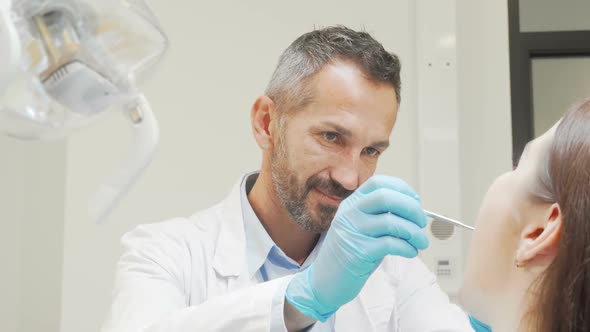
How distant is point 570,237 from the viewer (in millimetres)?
763

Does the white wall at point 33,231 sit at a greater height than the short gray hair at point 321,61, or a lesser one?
lesser

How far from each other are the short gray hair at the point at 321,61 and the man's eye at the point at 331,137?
0.32 feet

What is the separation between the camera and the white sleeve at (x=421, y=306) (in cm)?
140

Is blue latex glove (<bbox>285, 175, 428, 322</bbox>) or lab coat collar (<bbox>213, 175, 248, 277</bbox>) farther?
lab coat collar (<bbox>213, 175, 248, 277</bbox>)

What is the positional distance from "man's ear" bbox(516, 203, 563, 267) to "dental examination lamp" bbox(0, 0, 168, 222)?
540mm

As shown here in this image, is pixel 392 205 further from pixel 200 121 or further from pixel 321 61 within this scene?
pixel 200 121

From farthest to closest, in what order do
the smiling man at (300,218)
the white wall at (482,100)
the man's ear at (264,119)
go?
1. the white wall at (482,100)
2. the man's ear at (264,119)
3. the smiling man at (300,218)

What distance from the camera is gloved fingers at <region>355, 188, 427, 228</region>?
105 centimetres

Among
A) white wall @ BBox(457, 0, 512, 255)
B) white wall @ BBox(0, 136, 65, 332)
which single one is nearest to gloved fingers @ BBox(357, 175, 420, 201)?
white wall @ BBox(457, 0, 512, 255)

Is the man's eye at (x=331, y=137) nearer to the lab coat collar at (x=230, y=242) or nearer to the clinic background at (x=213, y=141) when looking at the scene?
the lab coat collar at (x=230, y=242)

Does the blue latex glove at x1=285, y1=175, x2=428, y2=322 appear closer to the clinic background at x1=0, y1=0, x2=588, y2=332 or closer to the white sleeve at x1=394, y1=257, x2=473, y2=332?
the white sleeve at x1=394, y1=257, x2=473, y2=332

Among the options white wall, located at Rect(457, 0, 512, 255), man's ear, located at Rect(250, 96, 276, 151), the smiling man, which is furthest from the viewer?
white wall, located at Rect(457, 0, 512, 255)

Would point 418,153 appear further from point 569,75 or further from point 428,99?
point 569,75

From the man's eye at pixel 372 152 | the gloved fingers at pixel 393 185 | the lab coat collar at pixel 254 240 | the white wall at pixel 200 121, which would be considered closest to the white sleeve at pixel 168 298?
the lab coat collar at pixel 254 240
